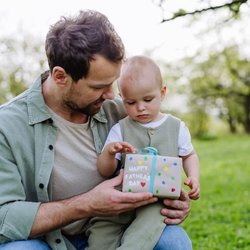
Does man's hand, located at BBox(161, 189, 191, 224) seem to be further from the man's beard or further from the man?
the man's beard

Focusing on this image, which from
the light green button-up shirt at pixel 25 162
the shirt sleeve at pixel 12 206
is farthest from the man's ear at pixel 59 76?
the shirt sleeve at pixel 12 206

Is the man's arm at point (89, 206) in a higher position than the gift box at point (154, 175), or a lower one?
lower

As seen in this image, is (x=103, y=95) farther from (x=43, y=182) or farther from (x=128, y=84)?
(x=43, y=182)

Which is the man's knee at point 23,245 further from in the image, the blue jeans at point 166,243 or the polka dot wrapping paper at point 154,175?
the polka dot wrapping paper at point 154,175

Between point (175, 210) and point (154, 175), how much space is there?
9.3 inches

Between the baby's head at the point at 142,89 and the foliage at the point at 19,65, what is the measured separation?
51.2ft

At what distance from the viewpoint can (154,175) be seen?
2643 mm

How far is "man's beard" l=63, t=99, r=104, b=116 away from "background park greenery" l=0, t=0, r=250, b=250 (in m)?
0.96

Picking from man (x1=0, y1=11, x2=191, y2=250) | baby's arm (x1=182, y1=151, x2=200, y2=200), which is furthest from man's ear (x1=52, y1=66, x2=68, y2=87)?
baby's arm (x1=182, y1=151, x2=200, y2=200)

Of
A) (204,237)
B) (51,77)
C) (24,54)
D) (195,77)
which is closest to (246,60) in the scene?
(195,77)

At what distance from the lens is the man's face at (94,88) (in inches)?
112

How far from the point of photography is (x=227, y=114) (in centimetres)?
2959

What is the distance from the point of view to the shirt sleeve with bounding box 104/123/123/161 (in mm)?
2887

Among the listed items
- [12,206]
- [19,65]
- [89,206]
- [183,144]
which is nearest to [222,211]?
[183,144]
